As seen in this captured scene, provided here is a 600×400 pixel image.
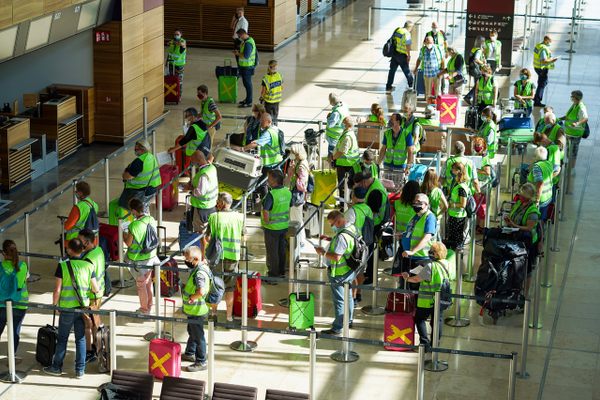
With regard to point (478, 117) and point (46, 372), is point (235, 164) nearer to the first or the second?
point (46, 372)

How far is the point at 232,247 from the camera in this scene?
14750 millimetres

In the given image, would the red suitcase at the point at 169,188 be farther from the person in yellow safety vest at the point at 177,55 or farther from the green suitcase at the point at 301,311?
the person in yellow safety vest at the point at 177,55

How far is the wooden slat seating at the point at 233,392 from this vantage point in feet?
37.7

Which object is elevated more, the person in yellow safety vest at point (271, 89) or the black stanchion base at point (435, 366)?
the person in yellow safety vest at point (271, 89)

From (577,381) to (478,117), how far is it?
36.9 feet

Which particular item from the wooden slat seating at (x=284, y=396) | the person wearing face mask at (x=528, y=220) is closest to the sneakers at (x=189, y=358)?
the wooden slat seating at (x=284, y=396)

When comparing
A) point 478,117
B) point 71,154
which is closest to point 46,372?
point 71,154

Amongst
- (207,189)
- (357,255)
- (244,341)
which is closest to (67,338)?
(244,341)

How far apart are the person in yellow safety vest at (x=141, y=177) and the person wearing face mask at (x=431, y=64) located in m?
10.7

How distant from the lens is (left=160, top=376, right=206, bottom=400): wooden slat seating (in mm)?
11664

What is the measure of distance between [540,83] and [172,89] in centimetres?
877

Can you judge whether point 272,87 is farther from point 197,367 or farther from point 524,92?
point 197,367

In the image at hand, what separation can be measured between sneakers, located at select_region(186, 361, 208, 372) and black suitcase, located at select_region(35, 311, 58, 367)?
1.57 metres

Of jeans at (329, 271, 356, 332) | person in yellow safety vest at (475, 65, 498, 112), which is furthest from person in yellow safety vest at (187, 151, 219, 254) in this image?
person in yellow safety vest at (475, 65, 498, 112)
